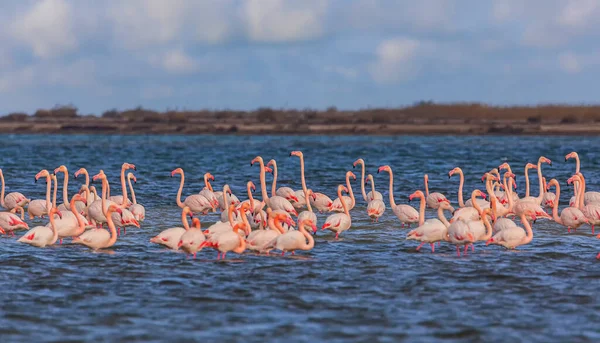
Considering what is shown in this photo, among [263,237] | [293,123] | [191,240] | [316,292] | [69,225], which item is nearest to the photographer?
[316,292]

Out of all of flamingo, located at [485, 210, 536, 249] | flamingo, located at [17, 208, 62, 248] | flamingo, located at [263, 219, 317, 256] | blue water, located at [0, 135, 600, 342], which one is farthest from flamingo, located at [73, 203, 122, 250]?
flamingo, located at [485, 210, 536, 249]

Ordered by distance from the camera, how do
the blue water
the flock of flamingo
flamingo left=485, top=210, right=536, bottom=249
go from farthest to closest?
flamingo left=485, top=210, right=536, bottom=249
the flock of flamingo
the blue water

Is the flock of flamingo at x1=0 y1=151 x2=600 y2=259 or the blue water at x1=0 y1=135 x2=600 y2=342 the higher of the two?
the flock of flamingo at x1=0 y1=151 x2=600 y2=259

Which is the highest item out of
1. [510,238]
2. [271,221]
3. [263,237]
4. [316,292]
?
[271,221]

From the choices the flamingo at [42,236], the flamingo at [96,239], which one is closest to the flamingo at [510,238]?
the flamingo at [96,239]

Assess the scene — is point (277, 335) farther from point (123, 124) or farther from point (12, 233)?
point (123, 124)

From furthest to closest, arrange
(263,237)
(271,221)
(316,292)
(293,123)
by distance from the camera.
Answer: (293,123), (271,221), (263,237), (316,292)

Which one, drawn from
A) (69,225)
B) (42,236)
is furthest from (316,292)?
(69,225)

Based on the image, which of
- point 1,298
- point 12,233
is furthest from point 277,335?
point 12,233

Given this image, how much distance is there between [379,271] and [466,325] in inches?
146

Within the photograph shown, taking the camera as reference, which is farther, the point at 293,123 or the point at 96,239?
the point at 293,123

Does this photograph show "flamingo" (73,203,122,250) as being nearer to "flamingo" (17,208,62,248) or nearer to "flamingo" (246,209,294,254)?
"flamingo" (17,208,62,248)

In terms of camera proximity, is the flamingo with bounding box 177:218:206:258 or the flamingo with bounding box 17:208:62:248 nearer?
the flamingo with bounding box 177:218:206:258

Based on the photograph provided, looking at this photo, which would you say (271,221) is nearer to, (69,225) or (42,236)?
(69,225)
